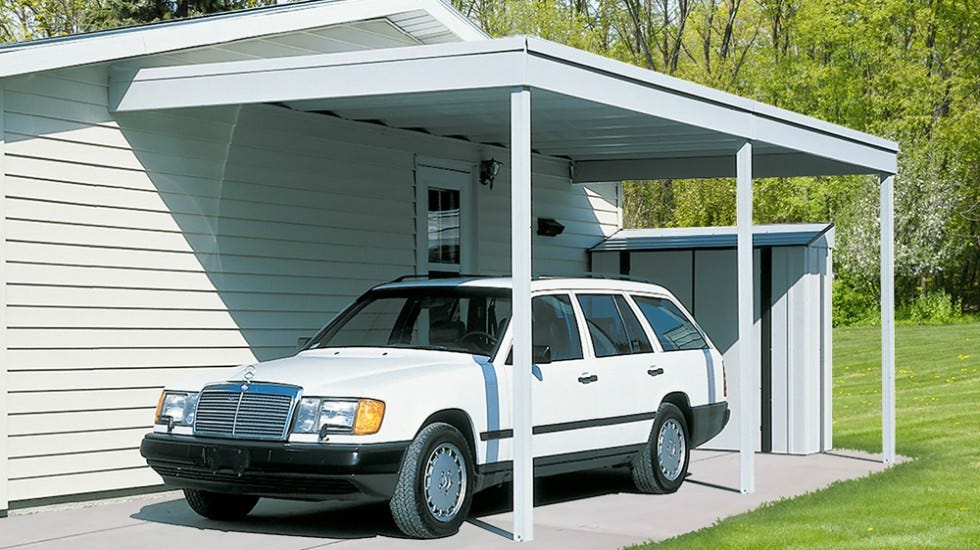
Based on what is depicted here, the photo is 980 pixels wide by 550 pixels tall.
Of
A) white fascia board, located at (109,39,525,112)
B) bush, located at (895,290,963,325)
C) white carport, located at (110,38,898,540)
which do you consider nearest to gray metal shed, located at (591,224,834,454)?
white carport, located at (110,38,898,540)

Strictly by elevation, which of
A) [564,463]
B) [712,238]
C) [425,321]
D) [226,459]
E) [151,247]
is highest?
[712,238]

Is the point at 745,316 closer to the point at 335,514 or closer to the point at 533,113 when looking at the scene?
the point at 533,113

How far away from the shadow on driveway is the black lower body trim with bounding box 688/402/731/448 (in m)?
0.71

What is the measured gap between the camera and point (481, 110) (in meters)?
12.6

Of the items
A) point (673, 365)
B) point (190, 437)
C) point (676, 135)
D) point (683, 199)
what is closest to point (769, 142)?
point (676, 135)

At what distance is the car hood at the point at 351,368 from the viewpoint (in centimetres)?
930

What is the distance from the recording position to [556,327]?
11.1 meters

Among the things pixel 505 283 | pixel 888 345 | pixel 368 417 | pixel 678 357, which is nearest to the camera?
pixel 368 417

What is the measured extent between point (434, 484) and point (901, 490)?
443 cm

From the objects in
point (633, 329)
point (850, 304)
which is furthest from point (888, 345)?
point (850, 304)

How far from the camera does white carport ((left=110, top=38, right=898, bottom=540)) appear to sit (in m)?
9.59

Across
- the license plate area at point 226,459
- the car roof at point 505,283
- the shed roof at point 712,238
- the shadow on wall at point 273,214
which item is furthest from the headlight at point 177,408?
the shed roof at point 712,238

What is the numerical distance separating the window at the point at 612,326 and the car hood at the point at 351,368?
60.9 inches

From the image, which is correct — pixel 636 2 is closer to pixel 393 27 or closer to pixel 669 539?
pixel 393 27
